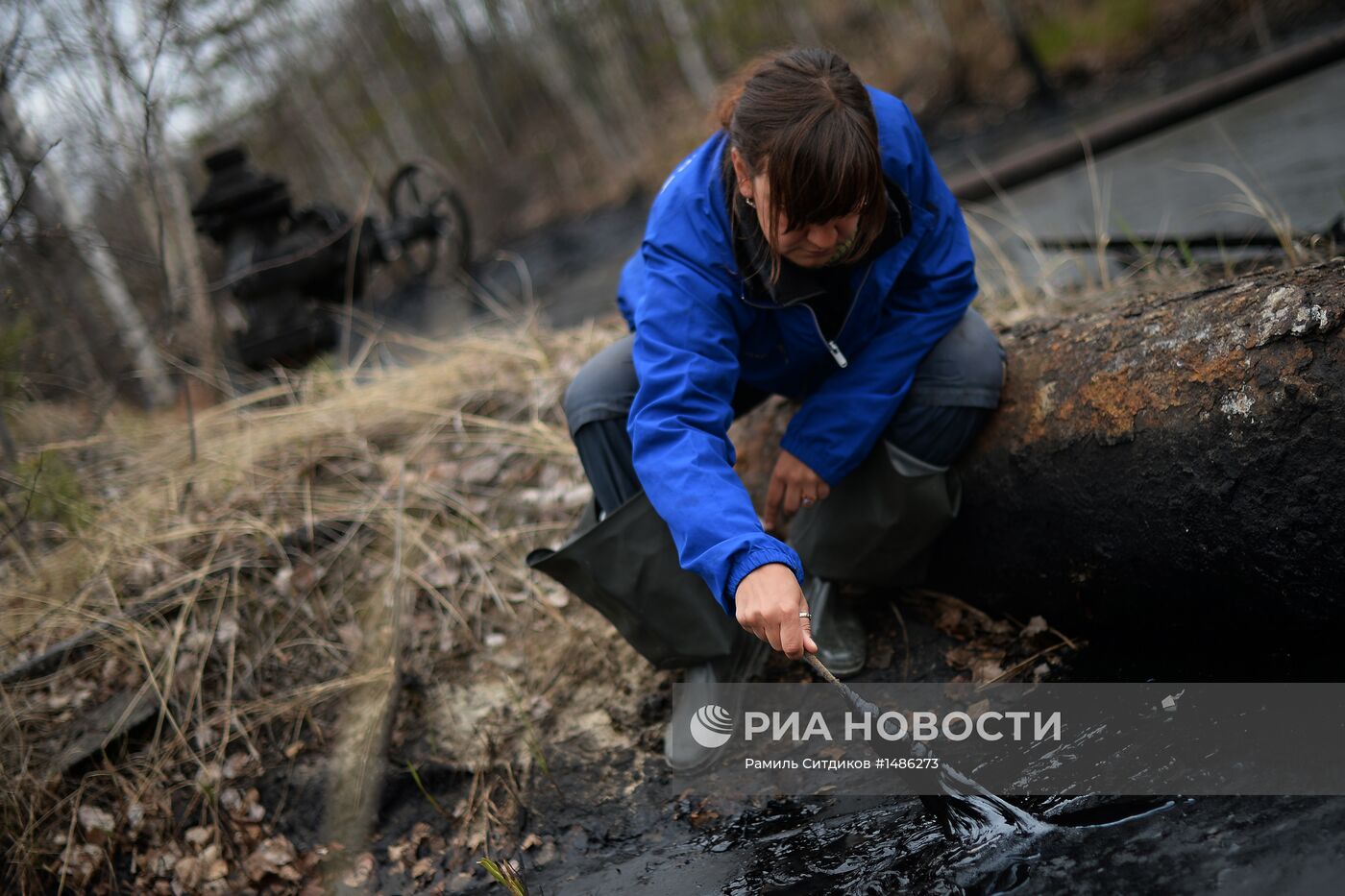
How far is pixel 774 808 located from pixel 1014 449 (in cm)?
94

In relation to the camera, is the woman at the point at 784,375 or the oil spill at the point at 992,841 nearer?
the oil spill at the point at 992,841

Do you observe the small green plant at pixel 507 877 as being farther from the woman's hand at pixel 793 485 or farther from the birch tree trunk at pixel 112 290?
the birch tree trunk at pixel 112 290

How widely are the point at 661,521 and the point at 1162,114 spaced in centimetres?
291

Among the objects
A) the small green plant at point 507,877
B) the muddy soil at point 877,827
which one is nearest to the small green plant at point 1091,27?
the muddy soil at point 877,827

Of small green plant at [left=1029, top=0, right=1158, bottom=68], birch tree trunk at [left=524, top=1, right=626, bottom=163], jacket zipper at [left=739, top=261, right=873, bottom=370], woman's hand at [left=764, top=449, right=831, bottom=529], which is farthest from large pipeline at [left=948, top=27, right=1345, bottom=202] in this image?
birch tree trunk at [left=524, top=1, right=626, bottom=163]

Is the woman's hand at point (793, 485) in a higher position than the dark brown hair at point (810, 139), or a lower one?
lower

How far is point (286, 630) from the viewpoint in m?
2.88

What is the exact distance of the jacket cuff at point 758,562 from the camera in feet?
5.19

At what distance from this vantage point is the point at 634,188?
48.8 ft

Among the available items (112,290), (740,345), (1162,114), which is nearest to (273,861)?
(740,345)

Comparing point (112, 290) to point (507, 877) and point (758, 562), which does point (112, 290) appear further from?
point (758, 562)

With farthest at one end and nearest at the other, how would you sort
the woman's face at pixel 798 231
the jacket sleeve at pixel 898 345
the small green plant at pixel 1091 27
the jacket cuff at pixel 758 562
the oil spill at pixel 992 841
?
the small green plant at pixel 1091 27 → the jacket sleeve at pixel 898 345 → the woman's face at pixel 798 231 → the jacket cuff at pixel 758 562 → the oil spill at pixel 992 841

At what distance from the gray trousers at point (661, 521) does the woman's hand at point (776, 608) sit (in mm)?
527

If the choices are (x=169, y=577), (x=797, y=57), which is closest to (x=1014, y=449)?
(x=797, y=57)
